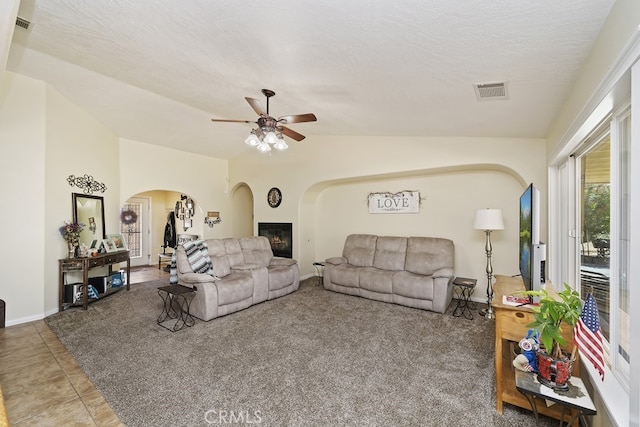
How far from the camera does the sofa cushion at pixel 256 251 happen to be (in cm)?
486

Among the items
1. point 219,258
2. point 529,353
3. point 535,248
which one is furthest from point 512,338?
point 219,258

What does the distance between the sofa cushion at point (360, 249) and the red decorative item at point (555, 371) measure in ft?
11.2

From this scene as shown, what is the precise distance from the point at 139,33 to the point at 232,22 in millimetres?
913

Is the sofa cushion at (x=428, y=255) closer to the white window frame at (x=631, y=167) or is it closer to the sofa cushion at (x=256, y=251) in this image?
the sofa cushion at (x=256, y=251)

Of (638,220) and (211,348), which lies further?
(211,348)

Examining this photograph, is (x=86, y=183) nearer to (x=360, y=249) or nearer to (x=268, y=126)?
(x=268, y=126)

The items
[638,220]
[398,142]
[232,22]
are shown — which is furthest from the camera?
[398,142]

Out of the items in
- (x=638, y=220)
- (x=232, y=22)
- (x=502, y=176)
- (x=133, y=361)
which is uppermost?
(x=232, y=22)

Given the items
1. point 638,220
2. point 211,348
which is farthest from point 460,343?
point 211,348

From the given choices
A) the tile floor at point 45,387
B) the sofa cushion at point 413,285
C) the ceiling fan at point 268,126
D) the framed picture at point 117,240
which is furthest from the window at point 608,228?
the framed picture at point 117,240

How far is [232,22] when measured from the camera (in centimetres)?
183

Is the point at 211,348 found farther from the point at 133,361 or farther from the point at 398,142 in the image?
the point at 398,142
